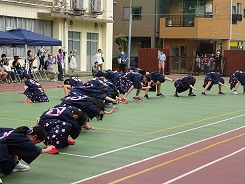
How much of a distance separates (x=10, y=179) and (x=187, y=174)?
9.68 ft

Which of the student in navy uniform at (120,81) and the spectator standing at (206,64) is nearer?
the student in navy uniform at (120,81)

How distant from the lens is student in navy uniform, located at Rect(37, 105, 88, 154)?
39.1 ft

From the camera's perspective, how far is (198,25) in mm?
55812

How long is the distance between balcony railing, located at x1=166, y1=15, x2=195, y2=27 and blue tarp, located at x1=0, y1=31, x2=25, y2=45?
2697 centimetres

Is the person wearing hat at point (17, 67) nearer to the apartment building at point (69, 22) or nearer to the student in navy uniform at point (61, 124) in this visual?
the apartment building at point (69, 22)

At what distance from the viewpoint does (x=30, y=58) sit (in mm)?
35812

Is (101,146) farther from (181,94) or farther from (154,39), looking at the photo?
(154,39)

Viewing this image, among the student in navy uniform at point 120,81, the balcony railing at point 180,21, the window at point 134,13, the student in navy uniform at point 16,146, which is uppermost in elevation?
the window at point 134,13

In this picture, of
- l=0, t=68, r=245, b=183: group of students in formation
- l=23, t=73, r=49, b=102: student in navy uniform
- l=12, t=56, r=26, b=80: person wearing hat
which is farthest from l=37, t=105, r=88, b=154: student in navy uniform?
l=12, t=56, r=26, b=80: person wearing hat

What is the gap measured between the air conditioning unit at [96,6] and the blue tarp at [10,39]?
13.9m

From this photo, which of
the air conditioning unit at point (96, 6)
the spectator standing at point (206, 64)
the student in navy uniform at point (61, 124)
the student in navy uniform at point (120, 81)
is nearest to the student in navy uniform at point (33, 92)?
the student in navy uniform at point (120, 81)

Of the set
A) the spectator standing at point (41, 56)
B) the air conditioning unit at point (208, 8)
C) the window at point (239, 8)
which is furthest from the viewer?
the window at point (239, 8)

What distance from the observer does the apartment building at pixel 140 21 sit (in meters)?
58.9

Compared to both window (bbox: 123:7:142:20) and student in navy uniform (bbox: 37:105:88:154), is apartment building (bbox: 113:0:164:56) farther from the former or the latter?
student in navy uniform (bbox: 37:105:88:154)
